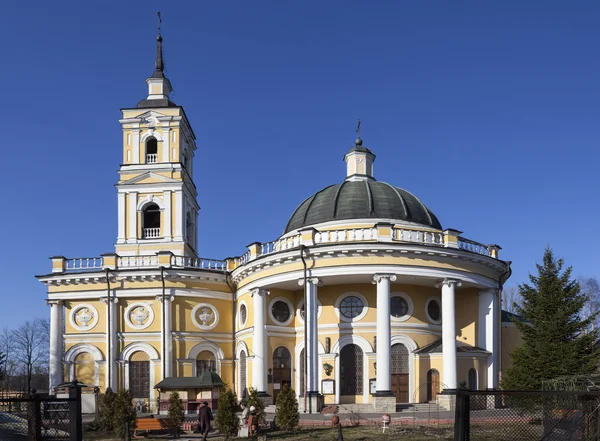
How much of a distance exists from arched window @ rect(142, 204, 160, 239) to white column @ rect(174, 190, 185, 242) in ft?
3.87

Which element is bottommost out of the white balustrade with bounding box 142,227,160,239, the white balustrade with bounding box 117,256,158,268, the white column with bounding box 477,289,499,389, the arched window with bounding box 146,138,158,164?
the white column with bounding box 477,289,499,389

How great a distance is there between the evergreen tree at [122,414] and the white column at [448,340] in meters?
13.0

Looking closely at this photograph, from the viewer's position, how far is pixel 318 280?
100 feet

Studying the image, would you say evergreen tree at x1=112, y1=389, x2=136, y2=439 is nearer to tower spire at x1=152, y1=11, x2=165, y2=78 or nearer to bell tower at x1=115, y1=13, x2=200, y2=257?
bell tower at x1=115, y1=13, x2=200, y2=257

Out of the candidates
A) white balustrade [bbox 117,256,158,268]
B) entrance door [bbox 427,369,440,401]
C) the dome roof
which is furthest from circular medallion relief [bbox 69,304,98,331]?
entrance door [bbox 427,369,440,401]

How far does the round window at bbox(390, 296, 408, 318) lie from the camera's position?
3209 centimetres

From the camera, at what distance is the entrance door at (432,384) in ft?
103

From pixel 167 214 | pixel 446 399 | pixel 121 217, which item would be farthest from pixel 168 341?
pixel 446 399

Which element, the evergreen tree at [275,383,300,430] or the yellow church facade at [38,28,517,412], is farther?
the yellow church facade at [38,28,517,412]

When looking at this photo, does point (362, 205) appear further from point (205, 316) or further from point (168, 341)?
point (168, 341)

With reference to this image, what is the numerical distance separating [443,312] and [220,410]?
1280 centimetres

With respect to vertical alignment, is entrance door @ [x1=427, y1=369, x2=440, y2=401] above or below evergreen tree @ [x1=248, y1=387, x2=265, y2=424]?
below

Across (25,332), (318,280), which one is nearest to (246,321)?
(318,280)

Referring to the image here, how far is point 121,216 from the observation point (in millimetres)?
40188
